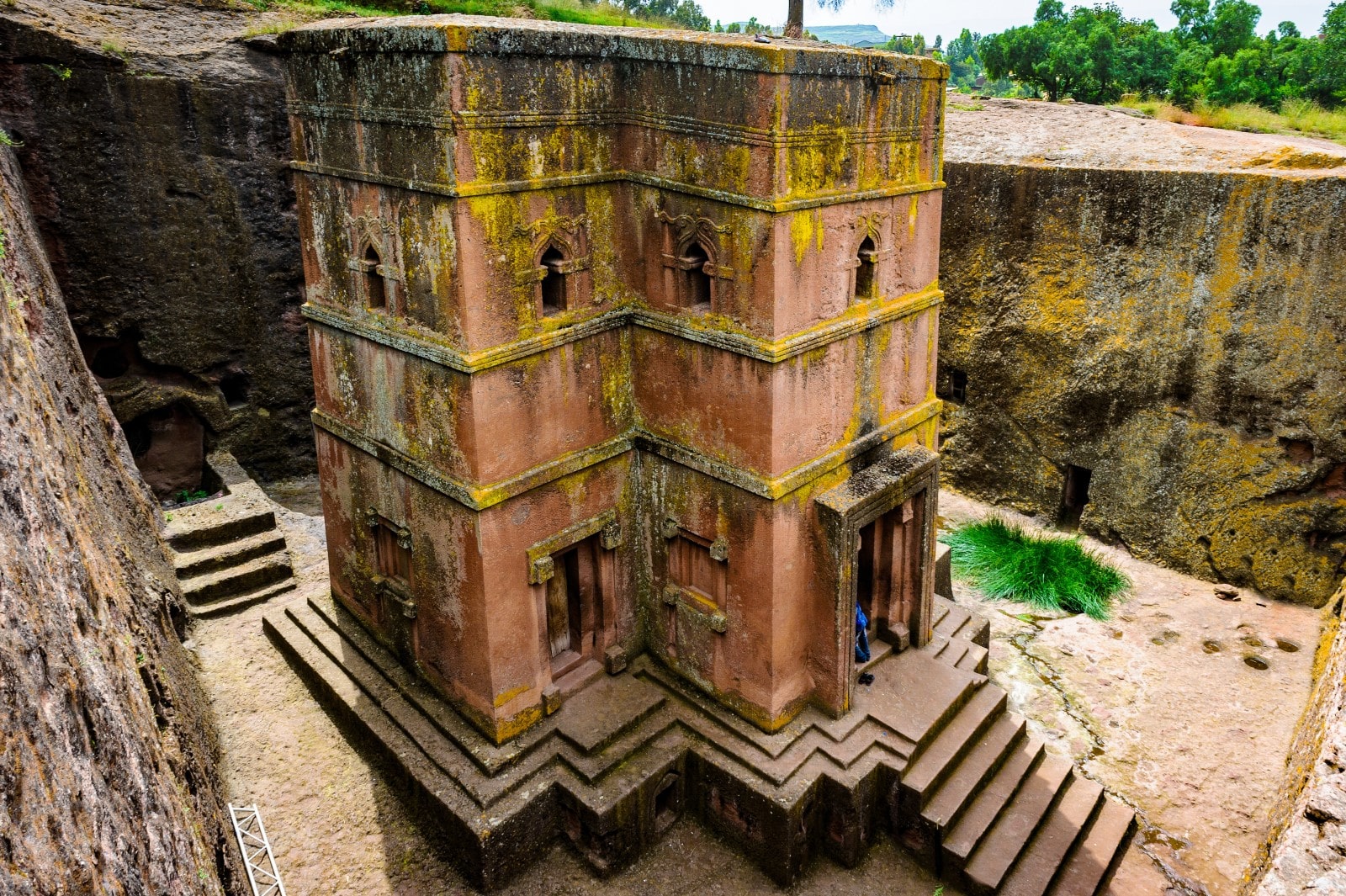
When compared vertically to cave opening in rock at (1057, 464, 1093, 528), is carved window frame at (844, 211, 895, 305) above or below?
above

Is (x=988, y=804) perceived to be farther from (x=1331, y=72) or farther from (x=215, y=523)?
(x=1331, y=72)

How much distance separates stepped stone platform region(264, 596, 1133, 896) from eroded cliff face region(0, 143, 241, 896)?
1825 mm

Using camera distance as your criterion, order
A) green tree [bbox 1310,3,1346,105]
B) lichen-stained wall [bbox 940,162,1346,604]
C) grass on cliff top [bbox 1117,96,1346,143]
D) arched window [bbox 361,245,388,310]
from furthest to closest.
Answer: green tree [bbox 1310,3,1346,105] → grass on cliff top [bbox 1117,96,1346,143] → lichen-stained wall [bbox 940,162,1346,604] → arched window [bbox 361,245,388,310]

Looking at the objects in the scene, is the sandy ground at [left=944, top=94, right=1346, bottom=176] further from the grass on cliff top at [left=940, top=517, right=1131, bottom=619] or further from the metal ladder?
the metal ladder

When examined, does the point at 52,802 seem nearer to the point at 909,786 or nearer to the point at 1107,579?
the point at 909,786

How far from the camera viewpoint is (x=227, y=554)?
11461 millimetres

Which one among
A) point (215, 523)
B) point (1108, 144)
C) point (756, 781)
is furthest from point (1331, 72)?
point (215, 523)

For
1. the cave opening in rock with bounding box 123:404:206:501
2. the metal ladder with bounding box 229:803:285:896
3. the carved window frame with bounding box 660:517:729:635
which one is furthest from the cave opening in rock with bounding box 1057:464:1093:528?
the cave opening in rock with bounding box 123:404:206:501

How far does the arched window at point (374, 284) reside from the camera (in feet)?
26.8

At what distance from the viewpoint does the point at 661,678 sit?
911 centimetres

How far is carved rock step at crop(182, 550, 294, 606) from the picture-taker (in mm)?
11062

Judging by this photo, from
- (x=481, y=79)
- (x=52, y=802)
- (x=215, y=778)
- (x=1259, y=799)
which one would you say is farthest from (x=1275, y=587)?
(x=52, y=802)

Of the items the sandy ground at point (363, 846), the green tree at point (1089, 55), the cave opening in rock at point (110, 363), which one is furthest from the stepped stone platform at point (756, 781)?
the green tree at point (1089, 55)

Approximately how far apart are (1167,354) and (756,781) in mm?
8438
